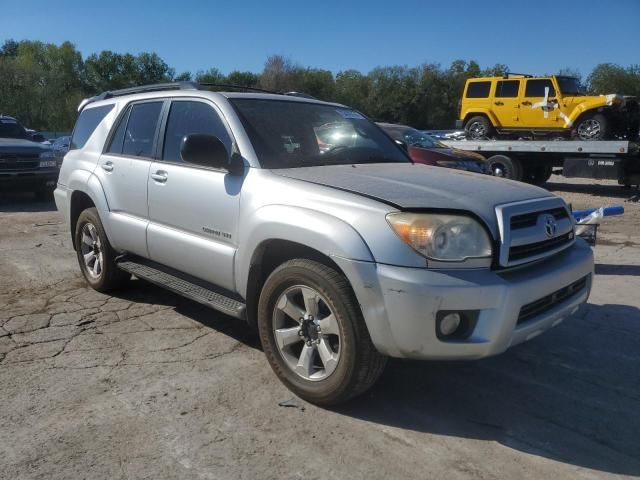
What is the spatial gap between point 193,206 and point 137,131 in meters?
1.25

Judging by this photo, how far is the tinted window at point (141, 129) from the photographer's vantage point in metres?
4.49

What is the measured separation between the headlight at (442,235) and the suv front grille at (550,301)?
0.38 m

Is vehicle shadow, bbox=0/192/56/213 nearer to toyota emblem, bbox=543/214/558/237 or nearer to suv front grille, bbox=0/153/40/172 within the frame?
suv front grille, bbox=0/153/40/172

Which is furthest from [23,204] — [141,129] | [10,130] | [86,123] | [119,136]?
[141,129]

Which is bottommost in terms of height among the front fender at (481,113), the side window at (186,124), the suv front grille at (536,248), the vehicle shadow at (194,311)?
the vehicle shadow at (194,311)

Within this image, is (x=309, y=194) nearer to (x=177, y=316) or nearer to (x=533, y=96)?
(x=177, y=316)

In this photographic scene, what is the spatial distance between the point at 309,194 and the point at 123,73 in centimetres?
8879

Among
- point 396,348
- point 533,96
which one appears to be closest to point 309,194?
point 396,348

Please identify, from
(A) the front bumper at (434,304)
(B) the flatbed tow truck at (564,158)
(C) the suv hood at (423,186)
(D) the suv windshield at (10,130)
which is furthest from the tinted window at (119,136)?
(B) the flatbed tow truck at (564,158)

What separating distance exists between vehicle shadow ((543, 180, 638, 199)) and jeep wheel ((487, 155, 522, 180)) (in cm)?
93

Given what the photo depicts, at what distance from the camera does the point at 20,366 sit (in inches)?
146

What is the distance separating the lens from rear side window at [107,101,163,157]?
177 inches

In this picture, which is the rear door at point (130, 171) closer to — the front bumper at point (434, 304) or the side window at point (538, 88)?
the front bumper at point (434, 304)

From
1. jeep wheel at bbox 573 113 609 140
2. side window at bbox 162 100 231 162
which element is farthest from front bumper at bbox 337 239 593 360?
jeep wheel at bbox 573 113 609 140
